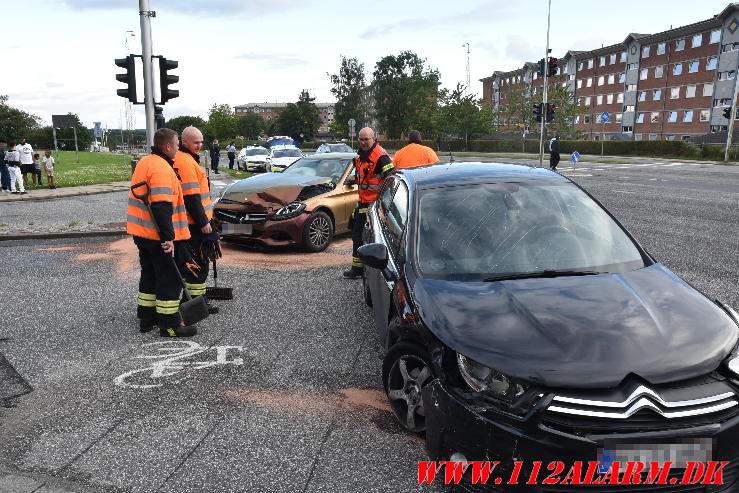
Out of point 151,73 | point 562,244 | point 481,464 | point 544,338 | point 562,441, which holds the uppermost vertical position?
point 151,73

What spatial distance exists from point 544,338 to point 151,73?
11280 mm

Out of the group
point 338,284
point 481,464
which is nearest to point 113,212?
point 338,284

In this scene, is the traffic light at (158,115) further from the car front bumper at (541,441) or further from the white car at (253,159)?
the white car at (253,159)

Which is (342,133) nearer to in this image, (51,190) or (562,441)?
(51,190)

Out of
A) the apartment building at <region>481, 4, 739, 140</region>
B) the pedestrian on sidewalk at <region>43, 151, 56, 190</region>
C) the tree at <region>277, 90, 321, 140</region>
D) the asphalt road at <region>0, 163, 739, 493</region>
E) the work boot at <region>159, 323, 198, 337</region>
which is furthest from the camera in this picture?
the tree at <region>277, 90, 321, 140</region>

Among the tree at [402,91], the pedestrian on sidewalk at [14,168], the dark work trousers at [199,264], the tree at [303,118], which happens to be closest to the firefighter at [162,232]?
the dark work trousers at [199,264]

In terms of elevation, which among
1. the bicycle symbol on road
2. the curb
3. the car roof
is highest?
the car roof

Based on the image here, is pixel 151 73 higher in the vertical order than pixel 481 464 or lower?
higher

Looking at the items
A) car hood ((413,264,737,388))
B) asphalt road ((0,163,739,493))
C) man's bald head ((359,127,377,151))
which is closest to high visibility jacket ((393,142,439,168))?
man's bald head ((359,127,377,151))

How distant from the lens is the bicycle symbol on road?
416cm

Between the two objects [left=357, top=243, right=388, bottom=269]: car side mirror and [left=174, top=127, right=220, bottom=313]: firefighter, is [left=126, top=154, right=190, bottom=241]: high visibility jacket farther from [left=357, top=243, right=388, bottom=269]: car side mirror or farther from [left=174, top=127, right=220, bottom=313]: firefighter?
[left=357, top=243, right=388, bottom=269]: car side mirror

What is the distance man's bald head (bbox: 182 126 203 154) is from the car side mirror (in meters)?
2.60

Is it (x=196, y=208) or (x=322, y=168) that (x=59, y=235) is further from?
(x=196, y=208)

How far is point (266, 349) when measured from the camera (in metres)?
4.77
